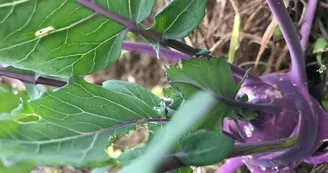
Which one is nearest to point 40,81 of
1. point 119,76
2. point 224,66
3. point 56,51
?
point 56,51

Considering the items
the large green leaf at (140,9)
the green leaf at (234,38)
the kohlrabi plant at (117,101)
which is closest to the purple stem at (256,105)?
the kohlrabi plant at (117,101)

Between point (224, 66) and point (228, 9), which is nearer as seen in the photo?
point (224, 66)

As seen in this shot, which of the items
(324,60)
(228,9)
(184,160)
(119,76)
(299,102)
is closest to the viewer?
(184,160)

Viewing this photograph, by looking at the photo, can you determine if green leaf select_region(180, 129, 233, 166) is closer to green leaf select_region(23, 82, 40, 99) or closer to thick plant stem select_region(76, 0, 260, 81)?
thick plant stem select_region(76, 0, 260, 81)

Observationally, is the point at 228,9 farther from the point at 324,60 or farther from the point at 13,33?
the point at 13,33

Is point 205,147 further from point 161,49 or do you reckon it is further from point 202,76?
point 161,49


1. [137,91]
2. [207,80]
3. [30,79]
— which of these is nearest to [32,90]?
[30,79]

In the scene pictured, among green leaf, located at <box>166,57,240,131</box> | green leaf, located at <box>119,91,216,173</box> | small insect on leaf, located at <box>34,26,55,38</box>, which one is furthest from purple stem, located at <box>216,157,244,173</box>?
green leaf, located at <box>119,91,216,173</box>
